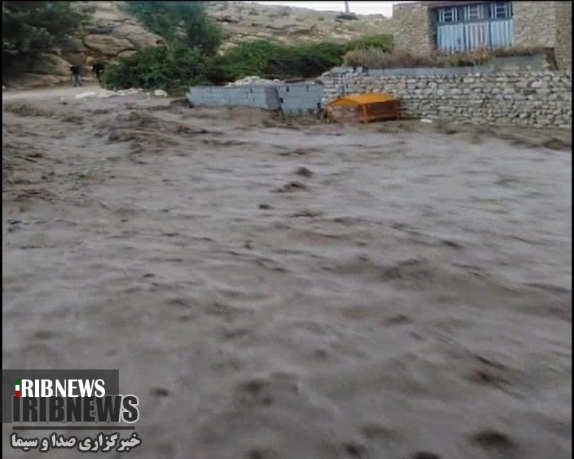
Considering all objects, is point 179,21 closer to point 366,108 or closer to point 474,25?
point 474,25

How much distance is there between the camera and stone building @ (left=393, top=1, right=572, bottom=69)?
86cm

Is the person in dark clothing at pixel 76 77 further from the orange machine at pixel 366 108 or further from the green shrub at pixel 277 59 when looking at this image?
the orange machine at pixel 366 108

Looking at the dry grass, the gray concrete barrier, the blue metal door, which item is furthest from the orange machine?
the blue metal door

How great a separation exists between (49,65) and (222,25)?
27 centimetres

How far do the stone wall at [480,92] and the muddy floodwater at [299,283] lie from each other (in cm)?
7

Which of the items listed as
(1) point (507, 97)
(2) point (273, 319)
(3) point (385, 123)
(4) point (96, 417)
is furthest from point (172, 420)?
(3) point (385, 123)

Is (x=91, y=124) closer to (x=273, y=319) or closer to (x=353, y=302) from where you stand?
(x=273, y=319)

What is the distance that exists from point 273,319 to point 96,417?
831mm

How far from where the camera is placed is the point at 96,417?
128cm

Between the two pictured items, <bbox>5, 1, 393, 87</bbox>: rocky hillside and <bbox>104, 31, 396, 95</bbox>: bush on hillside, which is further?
<bbox>104, 31, 396, 95</bbox>: bush on hillside

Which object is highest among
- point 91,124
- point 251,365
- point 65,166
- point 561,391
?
point 91,124

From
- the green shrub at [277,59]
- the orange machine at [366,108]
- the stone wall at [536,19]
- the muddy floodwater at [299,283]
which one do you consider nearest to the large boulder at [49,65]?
the muddy floodwater at [299,283]

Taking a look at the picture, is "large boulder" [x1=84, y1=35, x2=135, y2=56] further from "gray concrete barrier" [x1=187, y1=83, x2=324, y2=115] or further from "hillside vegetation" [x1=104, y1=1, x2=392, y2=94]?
"gray concrete barrier" [x1=187, y1=83, x2=324, y2=115]

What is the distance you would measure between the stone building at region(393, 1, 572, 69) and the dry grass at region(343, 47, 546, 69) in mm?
41
